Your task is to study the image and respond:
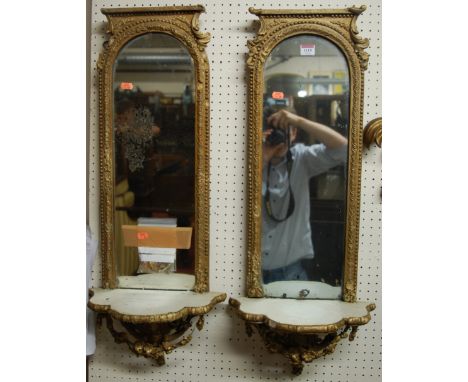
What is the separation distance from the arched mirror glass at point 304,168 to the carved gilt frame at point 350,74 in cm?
2

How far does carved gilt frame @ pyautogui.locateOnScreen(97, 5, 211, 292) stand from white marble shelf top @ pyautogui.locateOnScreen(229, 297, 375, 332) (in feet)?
0.73

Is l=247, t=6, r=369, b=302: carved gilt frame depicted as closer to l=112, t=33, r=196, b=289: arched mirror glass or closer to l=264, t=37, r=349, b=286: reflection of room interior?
l=264, t=37, r=349, b=286: reflection of room interior

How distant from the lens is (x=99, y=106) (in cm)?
180

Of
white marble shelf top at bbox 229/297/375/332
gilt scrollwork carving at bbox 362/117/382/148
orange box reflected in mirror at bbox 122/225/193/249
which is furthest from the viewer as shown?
orange box reflected in mirror at bbox 122/225/193/249

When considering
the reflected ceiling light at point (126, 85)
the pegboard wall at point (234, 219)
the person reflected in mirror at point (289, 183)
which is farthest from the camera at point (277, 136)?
the reflected ceiling light at point (126, 85)

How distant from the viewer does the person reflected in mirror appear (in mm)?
1714

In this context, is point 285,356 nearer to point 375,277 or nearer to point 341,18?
point 375,277

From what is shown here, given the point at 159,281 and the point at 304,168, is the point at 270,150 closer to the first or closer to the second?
the point at 304,168

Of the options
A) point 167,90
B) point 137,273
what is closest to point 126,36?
point 167,90

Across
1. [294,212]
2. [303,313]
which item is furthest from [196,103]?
[303,313]

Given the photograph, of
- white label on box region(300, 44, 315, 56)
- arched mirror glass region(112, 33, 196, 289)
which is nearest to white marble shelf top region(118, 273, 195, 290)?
arched mirror glass region(112, 33, 196, 289)

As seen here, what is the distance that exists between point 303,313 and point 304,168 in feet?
1.76

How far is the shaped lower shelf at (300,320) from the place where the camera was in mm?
1597

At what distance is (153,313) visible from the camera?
162 centimetres
